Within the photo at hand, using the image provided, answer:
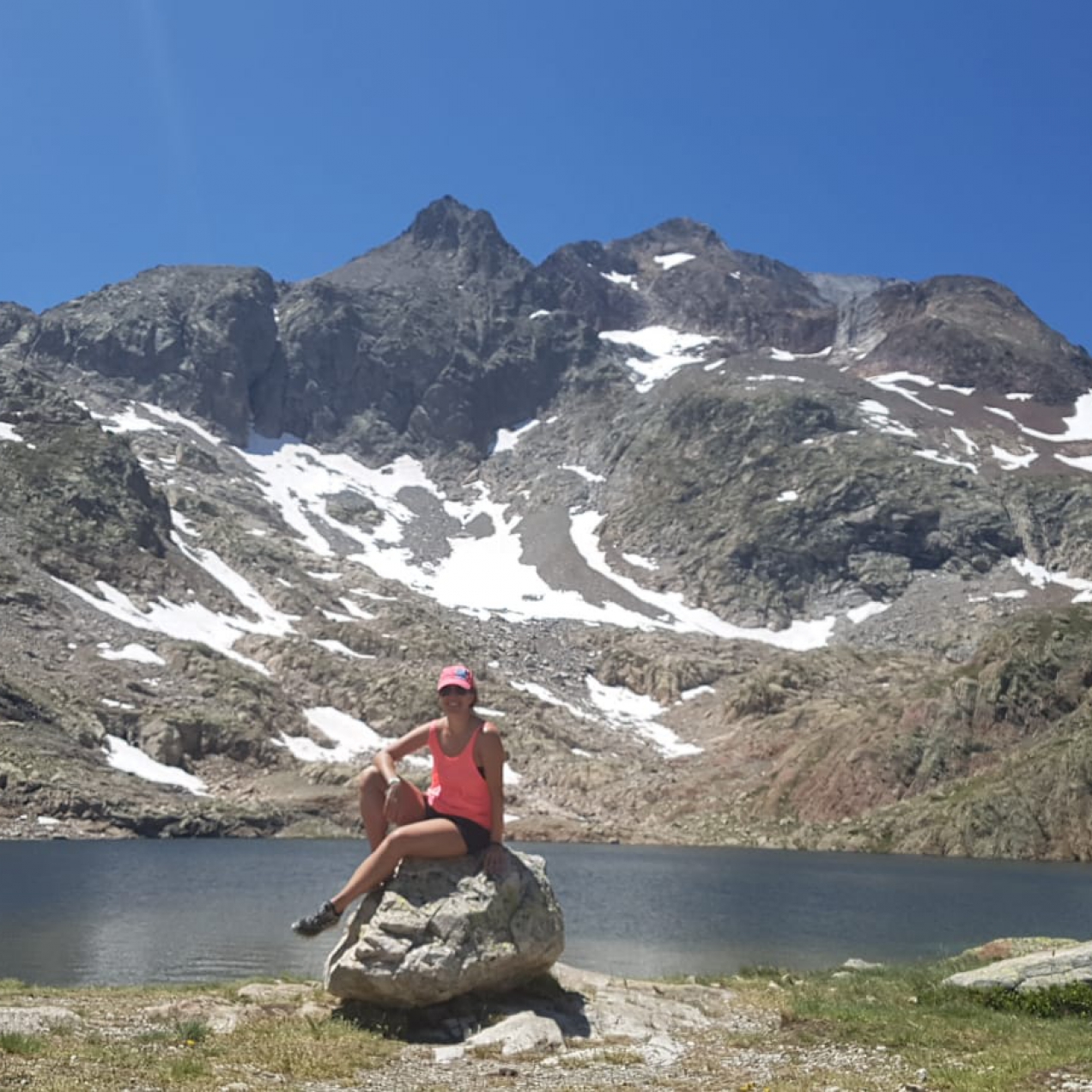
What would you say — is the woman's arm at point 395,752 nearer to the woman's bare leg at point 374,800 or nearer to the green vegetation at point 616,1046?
the woman's bare leg at point 374,800

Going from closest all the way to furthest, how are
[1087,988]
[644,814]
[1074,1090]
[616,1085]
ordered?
[1074,1090] → [616,1085] → [1087,988] → [644,814]

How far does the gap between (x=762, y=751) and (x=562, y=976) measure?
11462 centimetres

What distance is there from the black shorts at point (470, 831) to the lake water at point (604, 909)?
16.3m

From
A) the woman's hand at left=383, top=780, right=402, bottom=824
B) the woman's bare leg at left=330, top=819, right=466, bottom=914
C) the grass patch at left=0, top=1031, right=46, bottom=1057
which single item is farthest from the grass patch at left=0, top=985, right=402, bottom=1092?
the woman's hand at left=383, top=780, right=402, bottom=824

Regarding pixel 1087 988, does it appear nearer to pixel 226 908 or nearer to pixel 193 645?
pixel 226 908

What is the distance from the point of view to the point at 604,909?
1939 inches

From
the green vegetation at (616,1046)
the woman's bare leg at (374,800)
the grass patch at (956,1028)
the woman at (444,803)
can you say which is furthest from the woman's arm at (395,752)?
the grass patch at (956,1028)

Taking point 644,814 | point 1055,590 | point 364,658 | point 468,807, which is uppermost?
point 1055,590

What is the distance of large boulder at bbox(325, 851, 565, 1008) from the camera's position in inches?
560

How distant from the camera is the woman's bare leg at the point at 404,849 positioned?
577 inches

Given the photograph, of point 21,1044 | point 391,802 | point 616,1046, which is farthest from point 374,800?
point 21,1044

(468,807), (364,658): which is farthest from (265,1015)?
(364,658)

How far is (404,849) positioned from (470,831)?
94 cm

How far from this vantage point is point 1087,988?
15750mm
